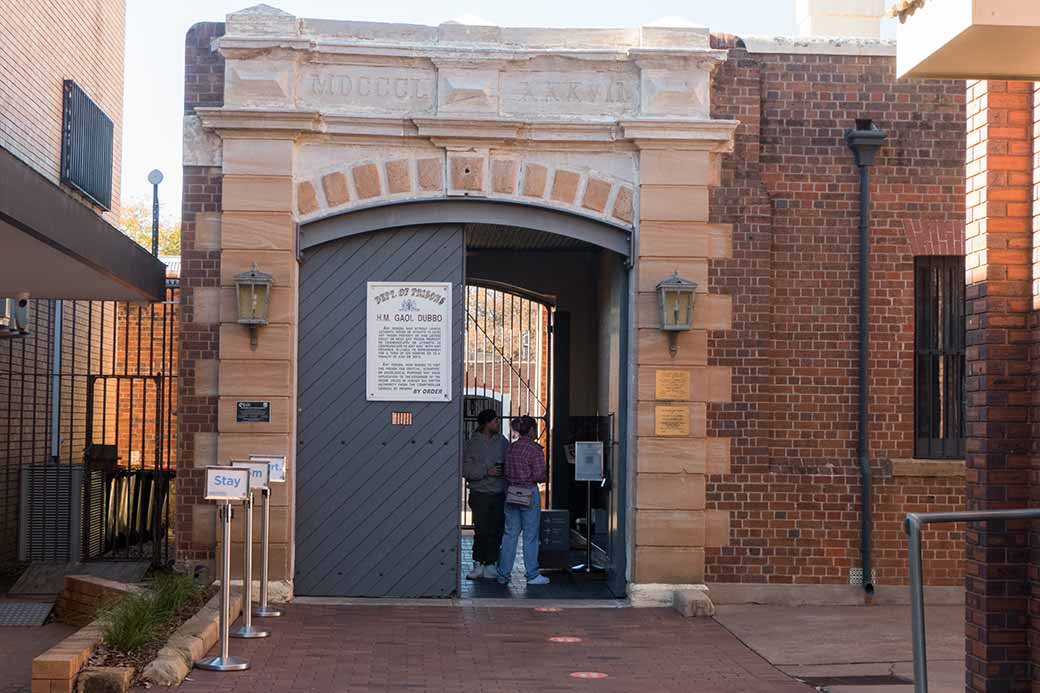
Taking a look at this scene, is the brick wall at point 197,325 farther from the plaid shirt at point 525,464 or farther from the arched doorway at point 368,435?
the plaid shirt at point 525,464

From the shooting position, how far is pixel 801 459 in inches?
512

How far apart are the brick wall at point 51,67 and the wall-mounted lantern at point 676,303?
247 inches

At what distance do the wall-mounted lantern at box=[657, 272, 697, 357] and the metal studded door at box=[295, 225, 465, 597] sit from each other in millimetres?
1829

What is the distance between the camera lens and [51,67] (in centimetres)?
1645

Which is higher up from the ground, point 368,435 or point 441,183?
point 441,183

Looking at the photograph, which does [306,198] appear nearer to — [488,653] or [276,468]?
[276,468]

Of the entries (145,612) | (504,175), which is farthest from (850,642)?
(145,612)

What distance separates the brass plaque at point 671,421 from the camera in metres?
12.7

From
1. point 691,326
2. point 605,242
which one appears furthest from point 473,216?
point 691,326

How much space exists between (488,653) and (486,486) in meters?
4.39

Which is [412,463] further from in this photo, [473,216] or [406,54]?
[406,54]

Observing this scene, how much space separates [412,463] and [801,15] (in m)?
6.47

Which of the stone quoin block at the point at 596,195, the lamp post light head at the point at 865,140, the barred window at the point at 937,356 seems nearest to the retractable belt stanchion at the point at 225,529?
the stone quoin block at the point at 596,195

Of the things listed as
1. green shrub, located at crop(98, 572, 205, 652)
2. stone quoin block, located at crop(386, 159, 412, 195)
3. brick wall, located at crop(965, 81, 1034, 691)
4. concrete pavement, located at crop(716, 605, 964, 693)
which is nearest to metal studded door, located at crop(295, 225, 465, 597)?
stone quoin block, located at crop(386, 159, 412, 195)
